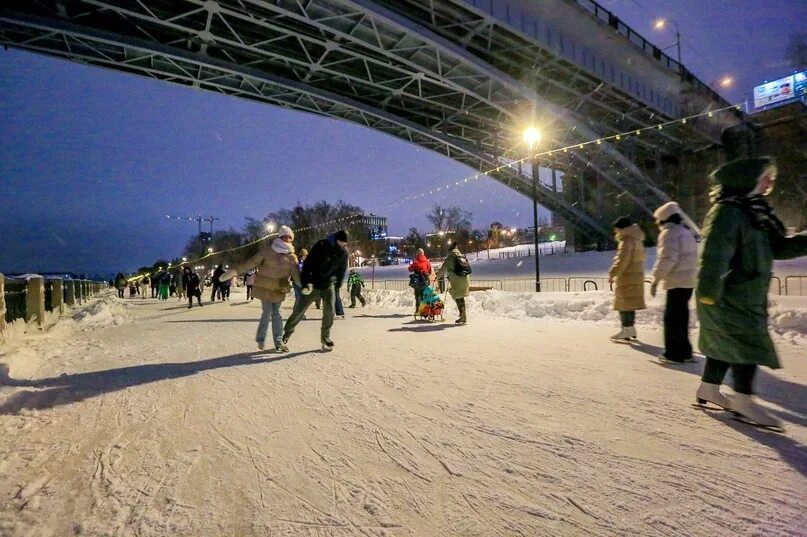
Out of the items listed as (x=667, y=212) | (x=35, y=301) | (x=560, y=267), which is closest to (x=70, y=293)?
(x=35, y=301)

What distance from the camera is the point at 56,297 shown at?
439 inches

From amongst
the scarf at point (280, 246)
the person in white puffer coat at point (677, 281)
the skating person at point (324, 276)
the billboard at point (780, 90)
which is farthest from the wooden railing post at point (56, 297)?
the billboard at point (780, 90)

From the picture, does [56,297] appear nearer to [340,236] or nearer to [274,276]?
[274,276]

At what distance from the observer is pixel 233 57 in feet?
88.0

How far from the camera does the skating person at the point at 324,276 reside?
5.61 meters

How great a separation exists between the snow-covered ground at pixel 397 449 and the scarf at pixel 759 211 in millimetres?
1298

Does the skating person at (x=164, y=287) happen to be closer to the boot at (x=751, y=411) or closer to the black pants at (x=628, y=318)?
the black pants at (x=628, y=318)

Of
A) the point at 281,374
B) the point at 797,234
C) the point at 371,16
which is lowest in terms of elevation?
the point at 281,374

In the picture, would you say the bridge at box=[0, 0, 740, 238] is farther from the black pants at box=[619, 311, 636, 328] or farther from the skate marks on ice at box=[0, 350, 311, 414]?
the skate marks on ice at box=[0, 350, 311, 414]

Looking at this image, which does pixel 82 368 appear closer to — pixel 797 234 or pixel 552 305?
pixel 797 234

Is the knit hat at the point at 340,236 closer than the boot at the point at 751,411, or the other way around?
the boot at the point at 751,411

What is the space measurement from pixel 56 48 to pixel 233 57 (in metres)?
9.65

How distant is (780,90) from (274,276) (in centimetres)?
4584

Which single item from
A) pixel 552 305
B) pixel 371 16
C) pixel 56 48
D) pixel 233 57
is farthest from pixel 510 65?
pixel 56 48
